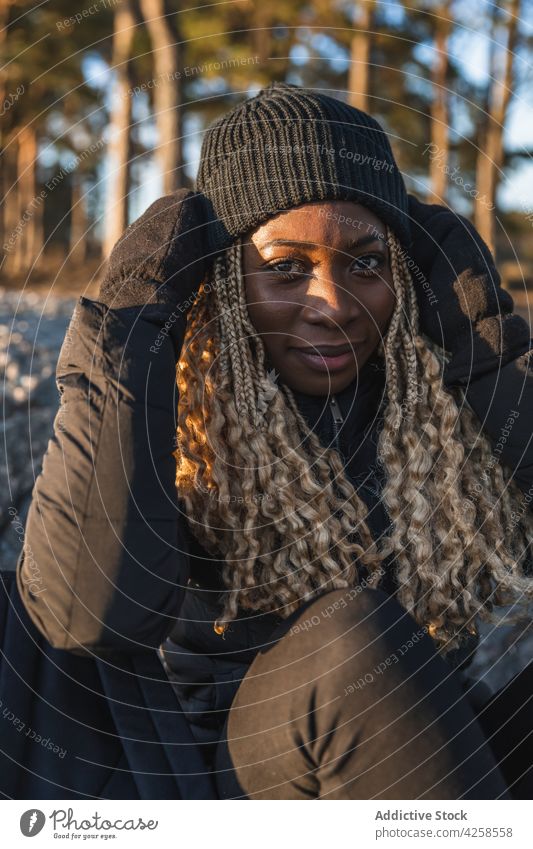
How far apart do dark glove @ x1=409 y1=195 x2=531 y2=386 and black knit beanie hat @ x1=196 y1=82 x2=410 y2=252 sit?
0.12m

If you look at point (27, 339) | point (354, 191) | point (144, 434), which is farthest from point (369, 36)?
point (144, 434)

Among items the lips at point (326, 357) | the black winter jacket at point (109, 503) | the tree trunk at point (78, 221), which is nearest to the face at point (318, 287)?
the lips at point (326, 357)

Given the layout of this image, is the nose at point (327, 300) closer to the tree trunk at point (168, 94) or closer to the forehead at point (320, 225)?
the forehead at point (320, 225)

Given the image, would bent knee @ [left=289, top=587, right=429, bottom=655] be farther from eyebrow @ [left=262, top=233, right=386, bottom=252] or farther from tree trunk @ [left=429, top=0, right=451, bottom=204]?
tree trunk @ [left=429, top=0, right=451, bottom=204]

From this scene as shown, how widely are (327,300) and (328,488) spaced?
45cm

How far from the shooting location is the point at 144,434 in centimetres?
182

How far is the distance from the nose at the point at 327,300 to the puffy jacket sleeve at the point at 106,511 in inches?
15.6

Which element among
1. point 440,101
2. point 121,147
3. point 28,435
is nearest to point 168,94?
point 121,147

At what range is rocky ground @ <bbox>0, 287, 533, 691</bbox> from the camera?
10.7ft

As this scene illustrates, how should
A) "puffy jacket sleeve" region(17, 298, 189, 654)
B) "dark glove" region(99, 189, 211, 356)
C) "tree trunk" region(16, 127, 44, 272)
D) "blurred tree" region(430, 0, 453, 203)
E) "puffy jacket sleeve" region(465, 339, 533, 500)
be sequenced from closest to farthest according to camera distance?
"puffy jacket sleeve" region(17, 298, 189, 654) < "dark glove" region(99, 189, 211, 356) < "puffy jacket sleeve" region(465, 339, 533, 500) < "blurred tree" region(430, 0, 453, 203) < "tree trunk" region(16, 127, 44, 272)

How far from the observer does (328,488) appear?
6.95 ft

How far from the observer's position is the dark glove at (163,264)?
1.95 m

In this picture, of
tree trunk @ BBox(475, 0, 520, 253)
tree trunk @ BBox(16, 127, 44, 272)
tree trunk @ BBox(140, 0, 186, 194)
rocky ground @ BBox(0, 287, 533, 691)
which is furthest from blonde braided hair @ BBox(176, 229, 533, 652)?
tree trunk @ BBox(16, 127, 44, 272)

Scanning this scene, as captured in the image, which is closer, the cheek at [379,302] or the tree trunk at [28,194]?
the cheek at [379,302]
